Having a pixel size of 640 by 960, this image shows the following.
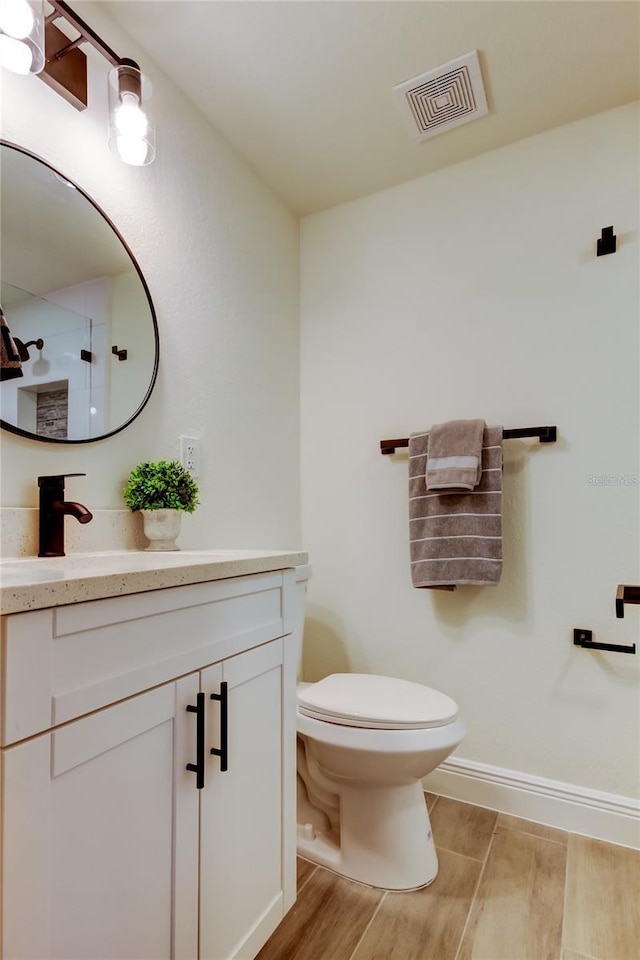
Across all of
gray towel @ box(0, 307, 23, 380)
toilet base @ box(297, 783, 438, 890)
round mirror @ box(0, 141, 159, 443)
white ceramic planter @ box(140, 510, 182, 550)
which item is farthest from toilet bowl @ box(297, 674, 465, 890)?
gray towel @ box(0, 307, 23, 380)

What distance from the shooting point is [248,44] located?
1417 millimetres

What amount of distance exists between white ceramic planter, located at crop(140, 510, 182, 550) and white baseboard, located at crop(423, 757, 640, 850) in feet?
4.16

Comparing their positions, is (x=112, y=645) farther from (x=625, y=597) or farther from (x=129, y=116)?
(x=625, y=597)

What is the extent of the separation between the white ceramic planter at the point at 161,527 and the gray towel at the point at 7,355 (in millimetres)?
430

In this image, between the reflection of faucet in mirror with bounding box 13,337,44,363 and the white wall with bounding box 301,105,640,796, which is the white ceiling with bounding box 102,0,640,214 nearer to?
the white wall with bounding box 301,105,640,796

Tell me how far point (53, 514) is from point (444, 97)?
1.67m

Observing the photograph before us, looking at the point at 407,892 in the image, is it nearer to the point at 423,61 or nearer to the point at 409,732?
the point at 409,732

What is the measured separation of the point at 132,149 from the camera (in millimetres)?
1233

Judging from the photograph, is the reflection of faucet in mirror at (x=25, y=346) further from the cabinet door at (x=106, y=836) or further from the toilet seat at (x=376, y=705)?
the toilet seat at (x=376, y=705)

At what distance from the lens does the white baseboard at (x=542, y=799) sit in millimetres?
1519

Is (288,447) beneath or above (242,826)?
above

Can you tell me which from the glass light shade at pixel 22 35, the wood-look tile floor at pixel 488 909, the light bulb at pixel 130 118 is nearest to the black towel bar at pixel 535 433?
the wood-look tile floor at pixel 488 909

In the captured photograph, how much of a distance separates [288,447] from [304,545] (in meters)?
0.42

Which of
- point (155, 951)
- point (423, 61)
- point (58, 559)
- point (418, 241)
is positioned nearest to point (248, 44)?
point (423, 61)
